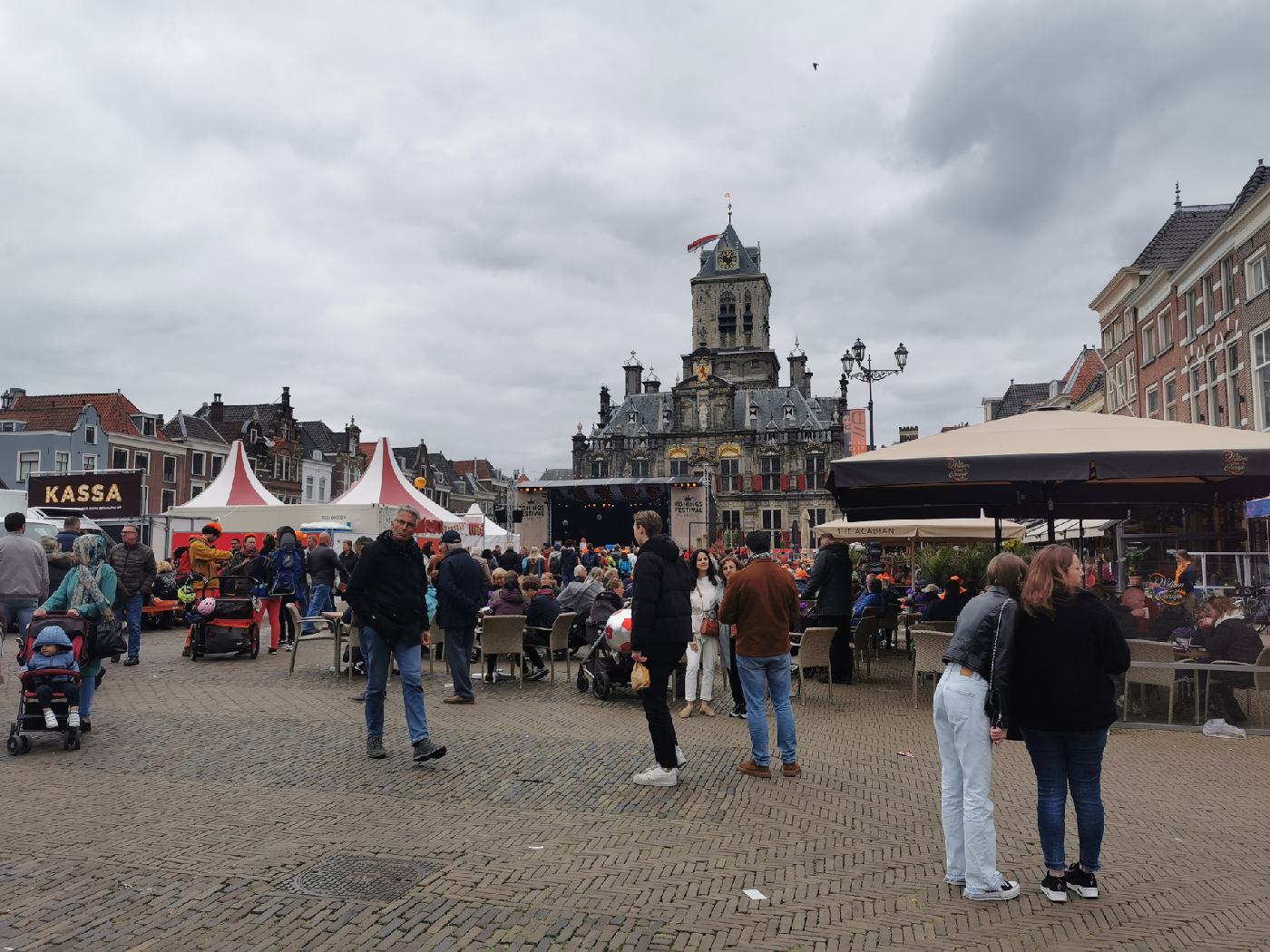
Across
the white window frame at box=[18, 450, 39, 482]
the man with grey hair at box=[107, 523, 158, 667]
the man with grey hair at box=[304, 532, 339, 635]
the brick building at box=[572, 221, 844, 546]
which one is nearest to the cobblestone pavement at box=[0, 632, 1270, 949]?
the man with grey hair at box=[107, 523, 158, 667]

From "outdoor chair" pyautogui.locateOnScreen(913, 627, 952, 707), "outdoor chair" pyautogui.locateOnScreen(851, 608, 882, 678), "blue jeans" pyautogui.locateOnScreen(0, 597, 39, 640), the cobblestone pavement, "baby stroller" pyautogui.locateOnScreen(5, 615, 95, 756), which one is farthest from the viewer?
"outdoor chair" pyautogui.locateOnScreen(851, 608, 882, 678)

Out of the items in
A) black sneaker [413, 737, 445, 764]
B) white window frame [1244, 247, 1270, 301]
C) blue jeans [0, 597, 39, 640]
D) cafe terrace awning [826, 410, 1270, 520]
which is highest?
white window frame [1244, 247, 1270, 301]

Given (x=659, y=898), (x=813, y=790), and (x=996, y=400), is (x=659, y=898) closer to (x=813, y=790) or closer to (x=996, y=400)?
(x=813, y=790)

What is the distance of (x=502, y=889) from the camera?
156 inches

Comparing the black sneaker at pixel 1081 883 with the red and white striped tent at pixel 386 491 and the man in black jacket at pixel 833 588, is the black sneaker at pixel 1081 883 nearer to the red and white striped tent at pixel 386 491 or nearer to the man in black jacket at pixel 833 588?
the man in black jacket at pixel 833 588

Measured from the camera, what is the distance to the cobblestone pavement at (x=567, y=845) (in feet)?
11.8

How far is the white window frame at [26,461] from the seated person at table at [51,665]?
145ft

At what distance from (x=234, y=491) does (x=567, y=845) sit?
20.7 metres

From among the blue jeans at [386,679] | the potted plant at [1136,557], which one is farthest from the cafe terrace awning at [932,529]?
the blue jeans at [386,679]

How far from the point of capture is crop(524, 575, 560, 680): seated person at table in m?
10.4

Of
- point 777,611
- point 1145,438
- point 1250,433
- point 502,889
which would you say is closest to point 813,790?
point 777,611

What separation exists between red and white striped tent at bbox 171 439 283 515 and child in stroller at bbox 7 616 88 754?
16033mm

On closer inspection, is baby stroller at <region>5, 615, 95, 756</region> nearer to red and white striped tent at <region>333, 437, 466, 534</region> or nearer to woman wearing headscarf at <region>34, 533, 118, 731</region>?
woman wearing headscarf at <region>34, 533, 118, 731</region>

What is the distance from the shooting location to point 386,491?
22188mm
